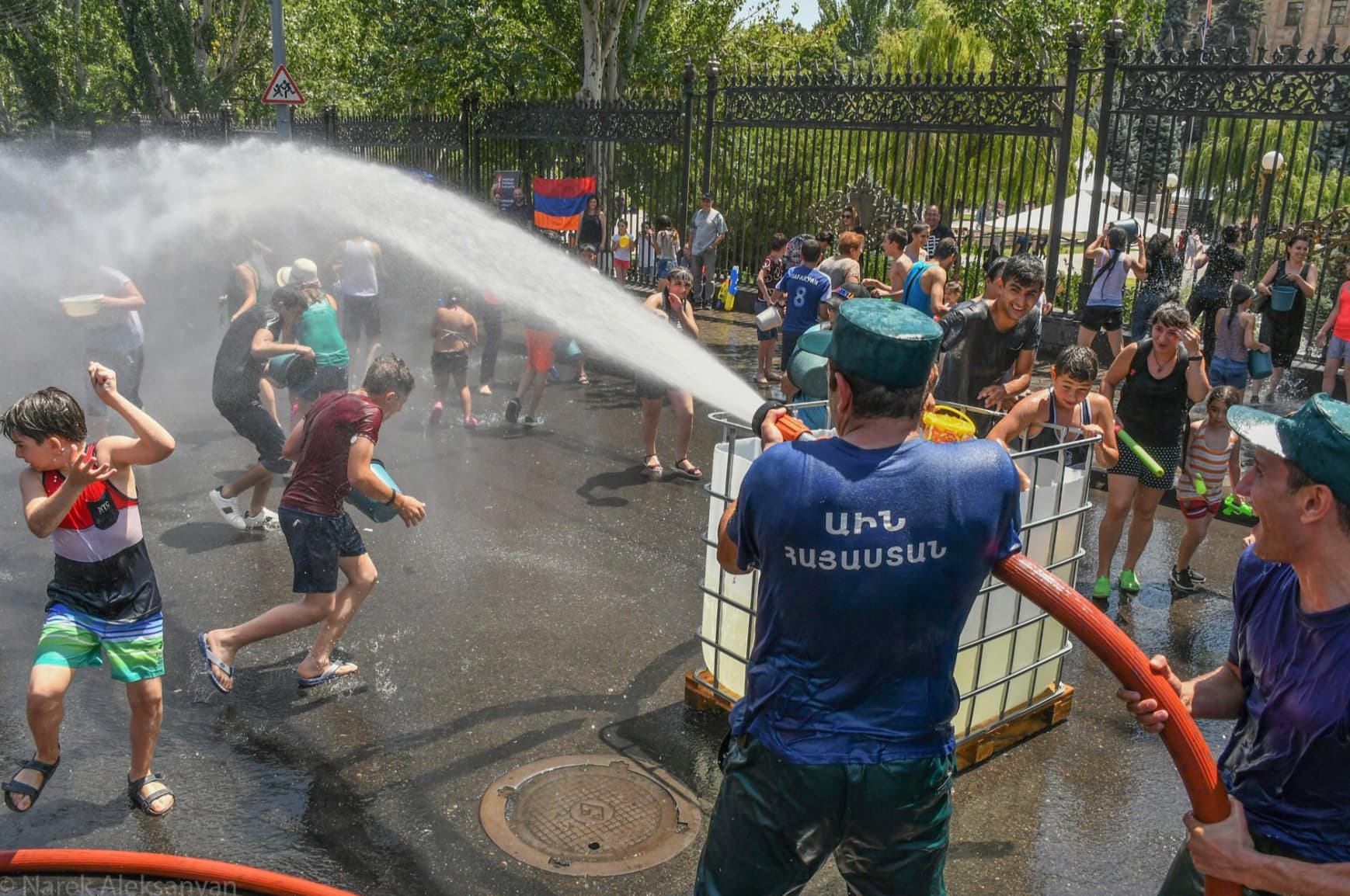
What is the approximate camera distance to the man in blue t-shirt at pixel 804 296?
30.5 ft

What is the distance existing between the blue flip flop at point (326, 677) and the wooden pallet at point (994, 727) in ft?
5.28

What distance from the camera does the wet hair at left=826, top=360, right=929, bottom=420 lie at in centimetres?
234

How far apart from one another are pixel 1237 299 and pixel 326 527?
323 inches

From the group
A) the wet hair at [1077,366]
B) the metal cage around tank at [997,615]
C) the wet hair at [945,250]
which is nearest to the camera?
the metal cage around tank at [997,615]

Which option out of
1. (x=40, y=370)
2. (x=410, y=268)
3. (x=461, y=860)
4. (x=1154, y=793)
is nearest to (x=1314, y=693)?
(x=1154, y=793)

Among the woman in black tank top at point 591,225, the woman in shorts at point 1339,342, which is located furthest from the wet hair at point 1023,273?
the woman in black tank top at point 591,225

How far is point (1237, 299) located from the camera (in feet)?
31.6

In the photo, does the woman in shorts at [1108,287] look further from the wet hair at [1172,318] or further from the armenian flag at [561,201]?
the armenian flag at [561,201]

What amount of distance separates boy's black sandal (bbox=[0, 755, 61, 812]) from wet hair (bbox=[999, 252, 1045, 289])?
206 inches

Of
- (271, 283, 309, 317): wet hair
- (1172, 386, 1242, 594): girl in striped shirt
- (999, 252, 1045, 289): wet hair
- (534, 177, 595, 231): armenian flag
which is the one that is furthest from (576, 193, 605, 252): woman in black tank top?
(1172, 386, 1242, 594): girl in striped shirt

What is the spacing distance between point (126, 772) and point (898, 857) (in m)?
3.24

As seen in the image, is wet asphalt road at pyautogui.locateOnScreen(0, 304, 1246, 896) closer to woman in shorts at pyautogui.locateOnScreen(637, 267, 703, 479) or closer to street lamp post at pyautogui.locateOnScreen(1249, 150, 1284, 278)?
woman in shorts at pyautogui.locateOnScreen(637, 267, 703, 479)

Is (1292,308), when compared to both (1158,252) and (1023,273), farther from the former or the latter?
(1023,273)

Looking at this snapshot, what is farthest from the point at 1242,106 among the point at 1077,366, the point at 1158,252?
the point at 1077,366
